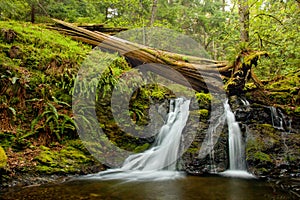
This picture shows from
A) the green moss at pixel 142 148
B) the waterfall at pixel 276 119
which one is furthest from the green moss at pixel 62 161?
the waterfall at pixel 276 119

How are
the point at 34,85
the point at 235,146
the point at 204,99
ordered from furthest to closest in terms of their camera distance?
the point at 204,99
the point at 235,146
the point at 34,85

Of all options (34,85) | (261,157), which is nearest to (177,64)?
(261,157)

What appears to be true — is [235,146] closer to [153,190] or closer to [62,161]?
[153,190]

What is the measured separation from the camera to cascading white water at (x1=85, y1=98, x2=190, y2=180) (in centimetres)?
518

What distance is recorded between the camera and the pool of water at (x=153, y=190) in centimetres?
367

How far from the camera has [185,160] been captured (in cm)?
588

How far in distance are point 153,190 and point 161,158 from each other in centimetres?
192

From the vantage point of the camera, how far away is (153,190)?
4.14 m

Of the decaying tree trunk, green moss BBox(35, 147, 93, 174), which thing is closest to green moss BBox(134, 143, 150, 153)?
green moss BBox(35, 147, 93, 174)

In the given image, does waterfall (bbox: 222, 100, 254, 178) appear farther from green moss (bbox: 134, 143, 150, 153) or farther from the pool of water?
green moss (bbox: 134, 143, 150, 153)

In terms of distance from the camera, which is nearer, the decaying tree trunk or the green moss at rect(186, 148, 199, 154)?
the green moss at rect(186, 148, 199, 154)

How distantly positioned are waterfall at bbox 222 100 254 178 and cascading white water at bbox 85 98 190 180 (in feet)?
3.96

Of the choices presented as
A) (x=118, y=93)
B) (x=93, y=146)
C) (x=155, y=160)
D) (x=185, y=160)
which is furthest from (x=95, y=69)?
(x=185, y=160)

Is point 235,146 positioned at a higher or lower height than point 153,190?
higher
